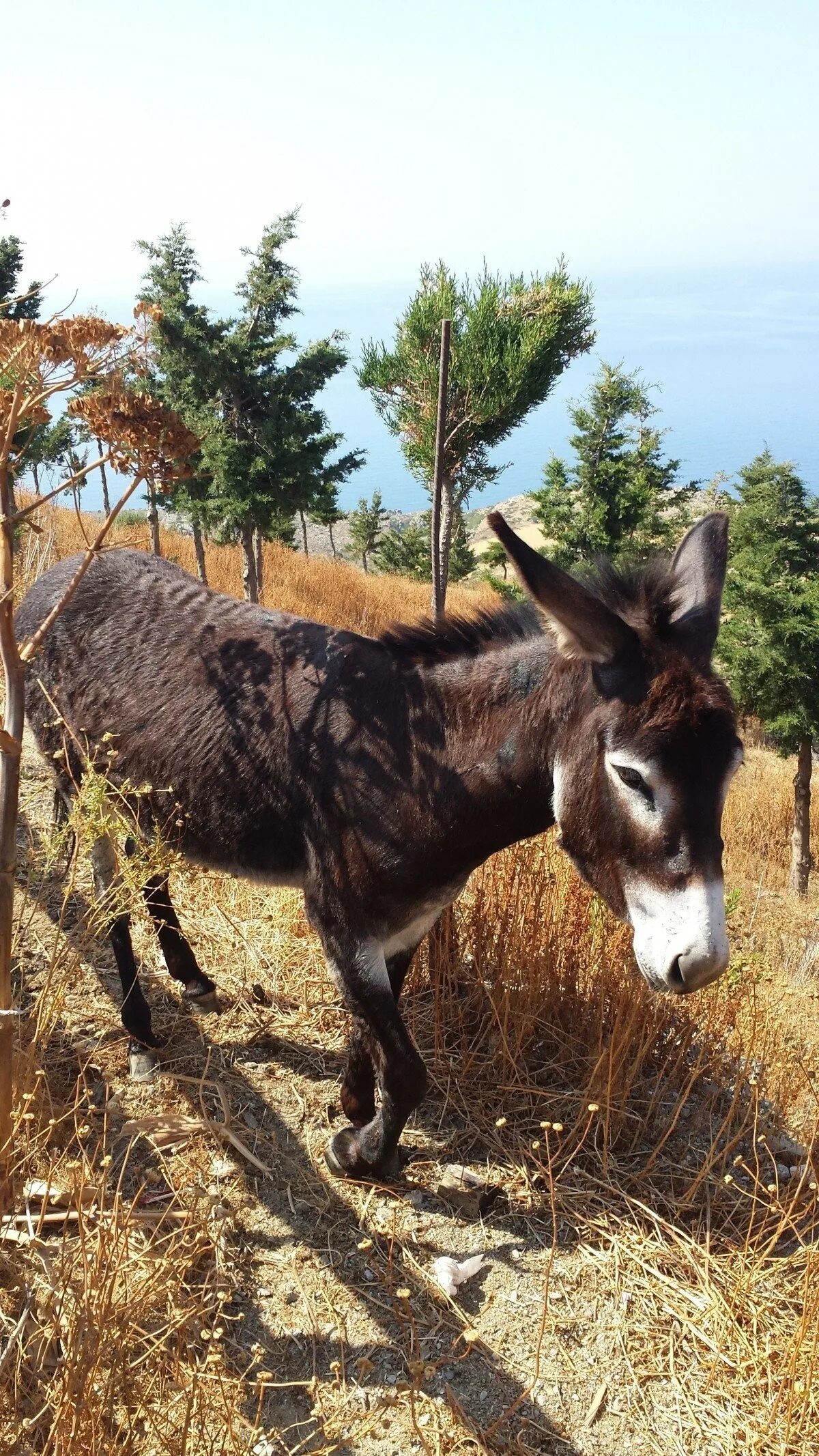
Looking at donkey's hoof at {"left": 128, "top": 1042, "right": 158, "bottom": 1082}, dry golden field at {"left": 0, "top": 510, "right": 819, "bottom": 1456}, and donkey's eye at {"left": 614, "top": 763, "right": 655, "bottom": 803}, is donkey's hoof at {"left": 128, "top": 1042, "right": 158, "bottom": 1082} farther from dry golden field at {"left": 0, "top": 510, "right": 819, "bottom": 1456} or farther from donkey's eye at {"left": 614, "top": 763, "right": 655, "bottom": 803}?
donkey's eye at {"left": 614, "top": 763, "right": 655, "bottom": 803}

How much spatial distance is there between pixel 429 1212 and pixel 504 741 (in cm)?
153

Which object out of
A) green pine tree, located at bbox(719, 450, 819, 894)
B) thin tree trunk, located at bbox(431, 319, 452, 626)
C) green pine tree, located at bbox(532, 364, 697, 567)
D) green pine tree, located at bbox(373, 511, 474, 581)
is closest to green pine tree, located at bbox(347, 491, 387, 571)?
green pine tree, located at bbox(373, 511, 474, 581)

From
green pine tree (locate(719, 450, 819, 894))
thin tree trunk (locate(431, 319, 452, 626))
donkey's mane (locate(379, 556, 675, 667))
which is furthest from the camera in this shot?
green pine tree (locate(719, 450, 819, 894))

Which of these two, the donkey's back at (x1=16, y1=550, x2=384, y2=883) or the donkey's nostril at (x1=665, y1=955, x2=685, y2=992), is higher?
the donkey's back at (x1=16, y1=550, x2=384, y2=883)

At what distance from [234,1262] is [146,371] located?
246 centimetres

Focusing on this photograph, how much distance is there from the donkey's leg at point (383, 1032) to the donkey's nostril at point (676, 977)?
958 millimetres

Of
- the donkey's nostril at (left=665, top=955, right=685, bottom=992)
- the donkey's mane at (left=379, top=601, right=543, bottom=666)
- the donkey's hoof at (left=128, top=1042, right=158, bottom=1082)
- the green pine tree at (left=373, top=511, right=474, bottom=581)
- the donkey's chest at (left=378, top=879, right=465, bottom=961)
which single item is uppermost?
the green pine tree at (left=373, top=511, right=474, bottom=581)

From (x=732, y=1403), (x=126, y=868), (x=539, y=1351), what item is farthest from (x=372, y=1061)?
(x=732, y=1403)

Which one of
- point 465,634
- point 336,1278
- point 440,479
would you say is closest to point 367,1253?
point 336,1278

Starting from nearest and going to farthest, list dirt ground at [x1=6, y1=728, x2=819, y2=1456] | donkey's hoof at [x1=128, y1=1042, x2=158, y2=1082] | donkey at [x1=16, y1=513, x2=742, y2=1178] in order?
donkey at [x1=16, y1=513, x2=742, y2=1178] → dirt ground at [x1=6, y1=728, x2=819, y2=1456] → donkey's hoof at [x1=128, y1=1042, x2=158, y2=1082]

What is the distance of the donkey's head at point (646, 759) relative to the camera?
187 centimetres

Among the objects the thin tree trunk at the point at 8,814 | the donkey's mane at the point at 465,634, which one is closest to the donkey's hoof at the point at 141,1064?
the thin tree trunk at the point at 8,814

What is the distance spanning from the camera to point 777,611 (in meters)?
11.9

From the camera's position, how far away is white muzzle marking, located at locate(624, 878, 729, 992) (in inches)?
71.4
